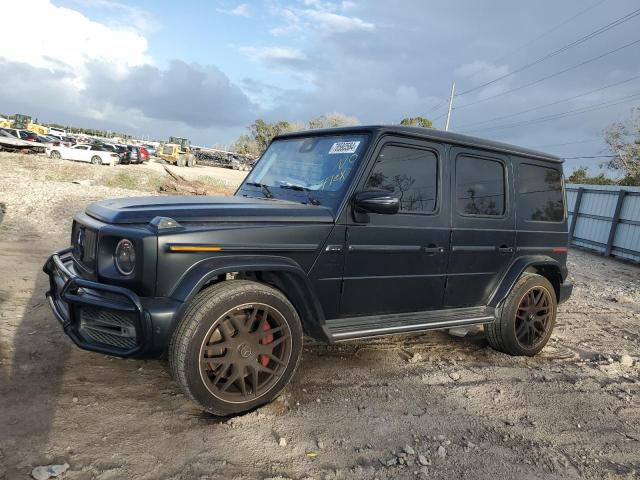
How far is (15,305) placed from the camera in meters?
5.05

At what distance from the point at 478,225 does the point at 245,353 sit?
7.79 ft

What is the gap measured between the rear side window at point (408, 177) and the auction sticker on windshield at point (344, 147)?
208 millimetres

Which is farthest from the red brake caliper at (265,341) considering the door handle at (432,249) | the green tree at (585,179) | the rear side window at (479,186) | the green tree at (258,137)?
the green tree at (258,137)

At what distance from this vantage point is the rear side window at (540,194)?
191 inches

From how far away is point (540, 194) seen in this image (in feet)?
16.6

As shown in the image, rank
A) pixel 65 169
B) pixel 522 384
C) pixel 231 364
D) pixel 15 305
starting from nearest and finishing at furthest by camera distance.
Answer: pixel 231 364 → pixel 522 384 → pixel 15 305 → pixel 65 169

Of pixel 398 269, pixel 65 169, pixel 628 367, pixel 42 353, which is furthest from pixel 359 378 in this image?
pixel 65 169

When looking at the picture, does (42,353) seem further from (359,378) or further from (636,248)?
(636,248)

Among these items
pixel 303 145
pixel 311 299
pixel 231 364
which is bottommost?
pixel 231 364

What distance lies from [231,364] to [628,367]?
13.2 feet

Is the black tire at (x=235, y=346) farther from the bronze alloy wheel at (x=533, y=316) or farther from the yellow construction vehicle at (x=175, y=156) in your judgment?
the yellow construction vehicle at (x=175, y=156)

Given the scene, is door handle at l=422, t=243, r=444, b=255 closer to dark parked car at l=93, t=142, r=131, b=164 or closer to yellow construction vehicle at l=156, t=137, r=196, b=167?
dark parked car at l=93, t=142, r=131, b=164

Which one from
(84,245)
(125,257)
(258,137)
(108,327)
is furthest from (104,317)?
(258,137)

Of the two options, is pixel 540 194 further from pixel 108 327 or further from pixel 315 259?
pixel 108 327
